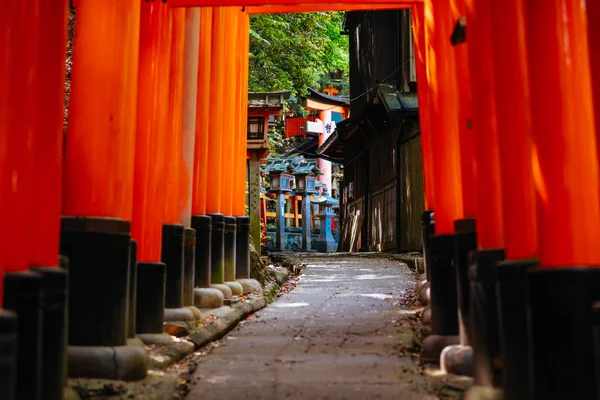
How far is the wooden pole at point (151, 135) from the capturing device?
6.07 m

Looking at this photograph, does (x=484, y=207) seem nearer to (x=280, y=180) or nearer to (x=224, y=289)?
(x=224, y=289)

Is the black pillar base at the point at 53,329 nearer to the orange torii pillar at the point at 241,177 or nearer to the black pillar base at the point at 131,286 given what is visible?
the black pillar base at the point at 131,286

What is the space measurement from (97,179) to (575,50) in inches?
122

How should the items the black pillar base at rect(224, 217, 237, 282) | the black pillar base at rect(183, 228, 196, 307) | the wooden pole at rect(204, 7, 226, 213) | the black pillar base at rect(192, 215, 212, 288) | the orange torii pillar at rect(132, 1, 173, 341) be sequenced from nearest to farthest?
the orange torii pillar at rect(132, 1, 173, 341)
the black pillar base at rect(183, 228, 196, 307)
the black pillar base at rect(192, 215, 212, 288)
the wooden pole at rect(204, 7, 226, 213)
the black pillar base at rect(224, 217, 237, 282)

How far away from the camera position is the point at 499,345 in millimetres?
3973

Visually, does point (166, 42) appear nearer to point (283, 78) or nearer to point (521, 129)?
point (521, 129)

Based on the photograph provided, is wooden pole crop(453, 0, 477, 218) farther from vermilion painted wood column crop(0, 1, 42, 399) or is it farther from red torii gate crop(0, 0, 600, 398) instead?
vermilion painted wood column crop(0, 1, 42, 399)

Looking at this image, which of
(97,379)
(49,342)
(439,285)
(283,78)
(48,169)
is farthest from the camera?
(283,78)

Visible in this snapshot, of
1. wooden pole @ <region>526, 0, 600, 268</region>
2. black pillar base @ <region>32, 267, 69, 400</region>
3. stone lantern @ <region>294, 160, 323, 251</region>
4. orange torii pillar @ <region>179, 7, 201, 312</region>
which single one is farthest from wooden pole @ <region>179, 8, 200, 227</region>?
stone lantern @ <region>294, 160, 323, 251</region>

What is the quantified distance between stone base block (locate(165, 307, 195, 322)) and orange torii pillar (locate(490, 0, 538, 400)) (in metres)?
3.95

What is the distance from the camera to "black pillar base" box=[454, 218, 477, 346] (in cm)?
472

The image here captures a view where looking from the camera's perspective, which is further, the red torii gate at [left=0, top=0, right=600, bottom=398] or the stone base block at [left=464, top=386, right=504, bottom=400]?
the stone base block at [left=464, top=386, right=504, bottom=400]

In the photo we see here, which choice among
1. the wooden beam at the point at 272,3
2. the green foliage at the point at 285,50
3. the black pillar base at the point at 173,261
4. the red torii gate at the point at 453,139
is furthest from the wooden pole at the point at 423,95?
the green foliage at the point at 285,50

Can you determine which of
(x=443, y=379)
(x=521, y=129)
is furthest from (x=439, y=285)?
(x=521, y=129)
